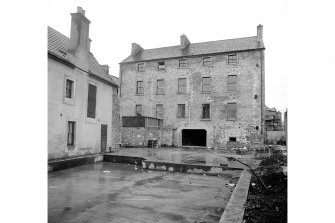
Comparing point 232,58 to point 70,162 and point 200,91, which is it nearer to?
point 200,91

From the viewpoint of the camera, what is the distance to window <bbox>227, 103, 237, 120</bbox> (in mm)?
19531

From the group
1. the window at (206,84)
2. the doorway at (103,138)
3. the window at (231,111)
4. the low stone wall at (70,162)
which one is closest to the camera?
the low stone wall at (70,162)

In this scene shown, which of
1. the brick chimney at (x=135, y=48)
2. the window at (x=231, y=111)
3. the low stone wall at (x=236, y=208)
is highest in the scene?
the brick chimney at (x=135, y=48)

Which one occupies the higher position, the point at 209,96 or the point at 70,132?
the point at 209,96

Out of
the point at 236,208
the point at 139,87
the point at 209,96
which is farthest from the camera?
the point at 139,87

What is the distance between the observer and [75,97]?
10.5m

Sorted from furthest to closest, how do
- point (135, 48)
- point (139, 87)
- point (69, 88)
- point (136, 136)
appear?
point (135, 48), point (139, 87), point (136, 136), point (69, 88)

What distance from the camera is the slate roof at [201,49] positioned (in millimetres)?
19562

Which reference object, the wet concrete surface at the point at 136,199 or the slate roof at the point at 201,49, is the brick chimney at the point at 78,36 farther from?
the slate roof at the point at 201,49

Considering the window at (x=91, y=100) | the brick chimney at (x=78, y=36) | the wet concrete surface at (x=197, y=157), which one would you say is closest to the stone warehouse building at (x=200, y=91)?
the wet concrete surface at (x=197, y=157)

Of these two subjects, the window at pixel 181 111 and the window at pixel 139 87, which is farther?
the window at pixel 139 87

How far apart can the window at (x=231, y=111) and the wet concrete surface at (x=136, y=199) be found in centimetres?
1296

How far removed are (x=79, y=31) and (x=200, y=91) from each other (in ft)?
42.4

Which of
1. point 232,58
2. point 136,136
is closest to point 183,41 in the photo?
point 232,58
